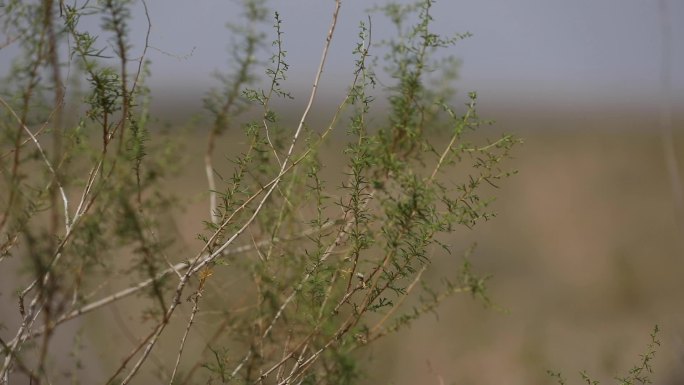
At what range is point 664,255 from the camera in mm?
13992

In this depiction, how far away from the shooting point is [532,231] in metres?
16.0

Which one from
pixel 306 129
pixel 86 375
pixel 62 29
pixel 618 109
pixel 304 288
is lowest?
pixel 618 109

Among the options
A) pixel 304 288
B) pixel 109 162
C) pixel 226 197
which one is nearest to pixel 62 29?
pixel 109 162

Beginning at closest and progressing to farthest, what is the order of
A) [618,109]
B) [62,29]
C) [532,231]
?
[62,29]
[532,231]
[618,109]

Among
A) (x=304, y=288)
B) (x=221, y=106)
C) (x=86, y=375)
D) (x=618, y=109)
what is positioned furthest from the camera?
(x=618, y=109)

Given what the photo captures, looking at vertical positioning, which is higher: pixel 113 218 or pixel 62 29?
pixel 62 29

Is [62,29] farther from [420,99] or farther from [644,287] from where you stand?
[644,287]

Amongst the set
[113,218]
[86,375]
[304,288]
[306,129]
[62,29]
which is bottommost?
[86,375]

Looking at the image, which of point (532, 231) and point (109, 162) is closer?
point (109, 162)

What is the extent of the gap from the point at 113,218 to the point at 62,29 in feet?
1.47

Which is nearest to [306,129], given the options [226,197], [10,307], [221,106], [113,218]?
[226,197]

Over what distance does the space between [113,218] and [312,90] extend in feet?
1.85

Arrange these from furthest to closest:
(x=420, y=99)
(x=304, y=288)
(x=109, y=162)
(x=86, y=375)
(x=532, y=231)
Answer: (x=532, y=231) → (x=86, y=375) → (x=420, y=99) → (x=304, y=288) → (x=109, y=162)

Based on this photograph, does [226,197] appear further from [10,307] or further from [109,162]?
[10,307]
